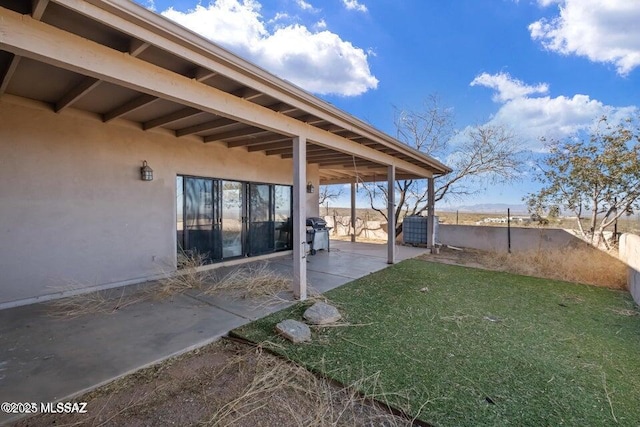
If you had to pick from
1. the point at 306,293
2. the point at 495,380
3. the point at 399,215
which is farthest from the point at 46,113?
the point at 399,215

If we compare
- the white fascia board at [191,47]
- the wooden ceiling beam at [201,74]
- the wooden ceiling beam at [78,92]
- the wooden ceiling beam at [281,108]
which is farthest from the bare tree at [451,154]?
the wooden ceiling beam at [78,92]

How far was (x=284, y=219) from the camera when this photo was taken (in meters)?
7.88

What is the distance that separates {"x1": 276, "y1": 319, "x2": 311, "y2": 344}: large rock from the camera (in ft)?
9.77

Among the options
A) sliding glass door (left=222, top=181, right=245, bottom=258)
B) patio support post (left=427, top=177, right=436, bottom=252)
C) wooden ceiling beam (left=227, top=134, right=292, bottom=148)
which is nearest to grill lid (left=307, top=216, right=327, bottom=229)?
sliding glass door (left=222, top=181, right=245, bottom=258)

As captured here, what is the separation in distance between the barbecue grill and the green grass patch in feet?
10.0

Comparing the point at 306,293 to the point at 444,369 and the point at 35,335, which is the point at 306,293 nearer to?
the point at 444,369

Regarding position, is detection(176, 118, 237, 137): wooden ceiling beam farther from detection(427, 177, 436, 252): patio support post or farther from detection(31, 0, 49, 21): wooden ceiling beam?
detection(427, 177, 436, 252): patio support post

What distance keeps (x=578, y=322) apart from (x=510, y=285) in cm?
169

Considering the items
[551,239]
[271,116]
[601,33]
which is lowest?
[551,239]

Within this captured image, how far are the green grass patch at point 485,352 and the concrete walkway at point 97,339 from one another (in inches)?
22.2

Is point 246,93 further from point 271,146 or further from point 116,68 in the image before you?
point 271,146

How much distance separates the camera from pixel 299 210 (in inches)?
161

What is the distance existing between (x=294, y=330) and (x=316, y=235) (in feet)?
15.9

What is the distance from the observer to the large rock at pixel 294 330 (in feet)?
9.77
